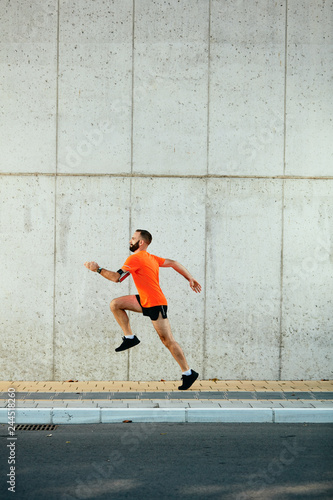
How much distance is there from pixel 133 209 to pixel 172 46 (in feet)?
7.97

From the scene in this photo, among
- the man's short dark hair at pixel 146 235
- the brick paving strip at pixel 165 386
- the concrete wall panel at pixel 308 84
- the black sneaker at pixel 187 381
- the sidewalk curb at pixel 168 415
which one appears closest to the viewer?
the sidewalk curb at pixel 168 415

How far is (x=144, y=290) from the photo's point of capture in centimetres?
997

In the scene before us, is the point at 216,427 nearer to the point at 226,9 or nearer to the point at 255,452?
the point at 255,452

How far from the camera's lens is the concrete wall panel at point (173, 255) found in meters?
10.3

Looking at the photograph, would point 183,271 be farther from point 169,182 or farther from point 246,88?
point 246,88

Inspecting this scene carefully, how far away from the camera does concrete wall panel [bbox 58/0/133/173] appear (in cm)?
1034

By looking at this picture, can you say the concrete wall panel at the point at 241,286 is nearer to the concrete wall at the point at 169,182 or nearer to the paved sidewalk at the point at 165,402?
the concrete wall at the point at 169,182

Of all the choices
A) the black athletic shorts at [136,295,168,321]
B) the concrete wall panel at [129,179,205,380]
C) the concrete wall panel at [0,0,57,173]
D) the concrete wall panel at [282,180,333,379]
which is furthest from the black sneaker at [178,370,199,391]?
the concrete wall panel at [0,0,57,173]

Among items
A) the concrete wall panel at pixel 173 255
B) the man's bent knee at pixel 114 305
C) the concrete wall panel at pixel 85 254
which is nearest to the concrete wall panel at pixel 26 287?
the concrete wall panel at pixel 85 254

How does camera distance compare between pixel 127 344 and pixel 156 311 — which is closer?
pixel 156 311

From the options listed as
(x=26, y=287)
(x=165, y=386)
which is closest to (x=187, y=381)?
(x=165, y=386)

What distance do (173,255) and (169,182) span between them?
41.6 inches

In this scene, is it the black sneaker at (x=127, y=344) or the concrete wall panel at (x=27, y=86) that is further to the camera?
the concrete wall panel at (x=27, y=86)

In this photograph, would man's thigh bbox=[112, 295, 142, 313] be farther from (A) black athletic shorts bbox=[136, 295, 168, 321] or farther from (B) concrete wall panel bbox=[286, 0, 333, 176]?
(B) concrete wall panel bbox=[286, 0, 333, 176]
